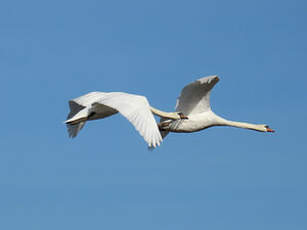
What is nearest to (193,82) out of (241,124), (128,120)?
(241,124)

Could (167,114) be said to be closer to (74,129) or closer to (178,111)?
(178,111)

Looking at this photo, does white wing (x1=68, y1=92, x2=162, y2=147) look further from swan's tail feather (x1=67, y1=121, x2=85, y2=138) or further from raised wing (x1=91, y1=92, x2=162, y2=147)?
swan's tail feather (x1=67, y1=121, x2=85, y2=138)

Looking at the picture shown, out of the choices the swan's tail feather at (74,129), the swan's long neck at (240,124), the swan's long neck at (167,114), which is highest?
the swan's long neck at (240,124)

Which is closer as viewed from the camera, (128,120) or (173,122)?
(128,120)

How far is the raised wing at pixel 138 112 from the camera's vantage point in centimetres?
3088

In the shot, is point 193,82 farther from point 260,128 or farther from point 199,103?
point 260,128

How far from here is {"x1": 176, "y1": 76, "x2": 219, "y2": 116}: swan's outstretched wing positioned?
3716cm

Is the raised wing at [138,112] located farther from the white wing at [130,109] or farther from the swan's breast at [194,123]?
the swan's breast at [194,123]

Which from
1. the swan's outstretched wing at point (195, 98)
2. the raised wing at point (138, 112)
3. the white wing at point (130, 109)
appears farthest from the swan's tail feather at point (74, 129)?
the raised wing at point (138, 112)

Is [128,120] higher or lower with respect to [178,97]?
lower

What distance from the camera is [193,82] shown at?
121ft

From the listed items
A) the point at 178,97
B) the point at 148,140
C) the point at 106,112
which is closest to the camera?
the point at 148,140

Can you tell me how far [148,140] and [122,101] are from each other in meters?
2.78

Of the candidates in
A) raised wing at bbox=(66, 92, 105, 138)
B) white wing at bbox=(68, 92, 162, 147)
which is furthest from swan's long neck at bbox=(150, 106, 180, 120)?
raised wing at bbox=(66, 92, 105, 138)
